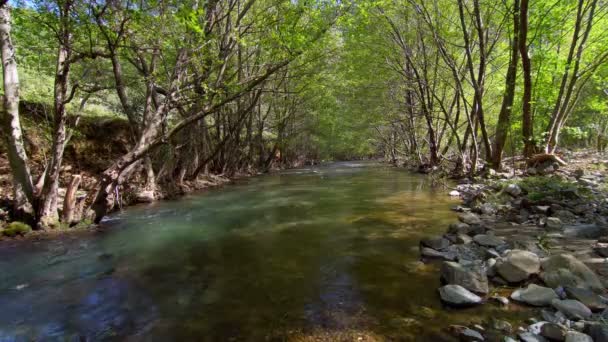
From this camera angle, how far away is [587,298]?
3523 millimetres

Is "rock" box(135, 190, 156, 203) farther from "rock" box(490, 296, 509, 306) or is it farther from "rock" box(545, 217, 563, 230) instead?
"rock" box(545, 217, 563, 230)

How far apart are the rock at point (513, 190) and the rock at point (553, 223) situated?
2.50 metres

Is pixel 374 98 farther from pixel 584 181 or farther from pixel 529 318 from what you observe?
pixel 529 318

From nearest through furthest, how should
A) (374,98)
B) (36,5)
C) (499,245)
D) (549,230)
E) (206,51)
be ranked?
(499,245)
(549,230)
(36,5)
(206,51)
(374,98)

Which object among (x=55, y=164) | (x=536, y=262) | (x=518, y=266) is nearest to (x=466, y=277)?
(x=518, y=266)

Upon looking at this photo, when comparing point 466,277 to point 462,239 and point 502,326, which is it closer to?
point 502,326

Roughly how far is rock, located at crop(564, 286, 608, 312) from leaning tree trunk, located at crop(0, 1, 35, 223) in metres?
11.1

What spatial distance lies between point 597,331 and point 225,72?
17.3m

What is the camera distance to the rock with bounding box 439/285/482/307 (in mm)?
3957

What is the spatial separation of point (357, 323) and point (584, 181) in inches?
378

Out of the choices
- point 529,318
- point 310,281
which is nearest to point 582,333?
point 529,318

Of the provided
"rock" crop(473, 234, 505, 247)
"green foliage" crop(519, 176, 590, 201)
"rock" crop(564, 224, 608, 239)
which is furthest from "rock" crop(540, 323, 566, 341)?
"green foliage" crop(519, 176, 590, 201)

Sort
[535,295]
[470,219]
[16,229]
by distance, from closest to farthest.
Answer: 1. [535,295]
2. [470,219]
3. [16,229]

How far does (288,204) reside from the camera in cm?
1252
